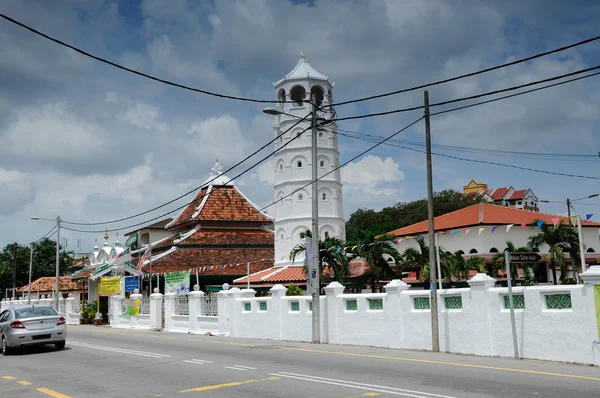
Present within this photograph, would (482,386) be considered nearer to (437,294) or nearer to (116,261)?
(437,294)

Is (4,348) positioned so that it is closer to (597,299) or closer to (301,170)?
(597,299)

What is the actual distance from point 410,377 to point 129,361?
7.27m

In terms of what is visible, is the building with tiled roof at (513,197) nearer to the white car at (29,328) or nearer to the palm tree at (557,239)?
the palm tree at (557,239)

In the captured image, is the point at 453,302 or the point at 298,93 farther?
the point at 298,93

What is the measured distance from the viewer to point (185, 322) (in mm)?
27750

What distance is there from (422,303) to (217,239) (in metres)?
32.2

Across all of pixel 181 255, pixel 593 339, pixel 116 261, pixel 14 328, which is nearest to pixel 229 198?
pixel 181 255

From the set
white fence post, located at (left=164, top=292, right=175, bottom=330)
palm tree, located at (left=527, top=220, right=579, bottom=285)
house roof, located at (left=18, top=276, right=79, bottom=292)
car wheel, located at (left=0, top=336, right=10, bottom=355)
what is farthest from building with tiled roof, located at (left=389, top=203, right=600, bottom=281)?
house roof, located at (left=18, top=276, right=79, bottom=292)

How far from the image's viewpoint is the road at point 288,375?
9953mm

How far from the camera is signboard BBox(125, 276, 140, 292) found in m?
35.5

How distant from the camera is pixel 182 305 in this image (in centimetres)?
2841

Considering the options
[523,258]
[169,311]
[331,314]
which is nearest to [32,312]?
[331,314]

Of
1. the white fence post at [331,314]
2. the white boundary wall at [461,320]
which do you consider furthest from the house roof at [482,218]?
the white fence post at [331,314]

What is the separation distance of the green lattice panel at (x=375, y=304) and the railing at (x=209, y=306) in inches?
354
